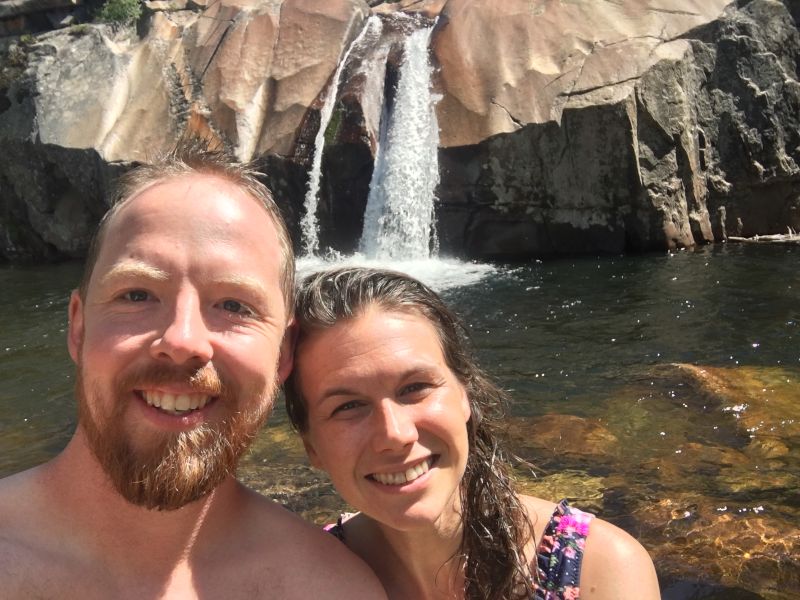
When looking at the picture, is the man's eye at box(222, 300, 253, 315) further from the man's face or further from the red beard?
the red beard

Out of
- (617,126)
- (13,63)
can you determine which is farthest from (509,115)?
(13,63)

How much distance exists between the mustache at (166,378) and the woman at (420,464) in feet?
1.23

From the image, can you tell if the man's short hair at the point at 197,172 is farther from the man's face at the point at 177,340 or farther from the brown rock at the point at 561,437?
the brown rock at the point at 561,437

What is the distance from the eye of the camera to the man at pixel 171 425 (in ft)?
5.67

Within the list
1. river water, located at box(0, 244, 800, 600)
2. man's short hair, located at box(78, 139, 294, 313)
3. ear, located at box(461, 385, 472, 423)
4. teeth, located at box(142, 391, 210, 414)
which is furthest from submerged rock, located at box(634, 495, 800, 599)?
teeth, located at box(142, 391, 210, 414)

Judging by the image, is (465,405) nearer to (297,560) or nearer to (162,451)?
(297,560)

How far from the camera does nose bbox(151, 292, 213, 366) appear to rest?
1718mm

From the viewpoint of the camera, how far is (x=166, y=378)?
171 cm

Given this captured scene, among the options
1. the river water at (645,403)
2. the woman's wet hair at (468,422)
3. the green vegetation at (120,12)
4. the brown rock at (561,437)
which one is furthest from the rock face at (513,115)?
the woman's wet hair at (468,422)

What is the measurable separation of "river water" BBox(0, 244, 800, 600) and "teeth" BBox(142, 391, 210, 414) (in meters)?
1.48

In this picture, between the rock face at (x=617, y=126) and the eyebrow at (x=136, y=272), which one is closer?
the eyebrow at (x=136, y=272)

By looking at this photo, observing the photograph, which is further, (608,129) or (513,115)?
(513,115)

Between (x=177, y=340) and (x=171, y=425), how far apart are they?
0.62 feet

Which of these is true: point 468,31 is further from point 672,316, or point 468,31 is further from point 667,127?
point 672,316
